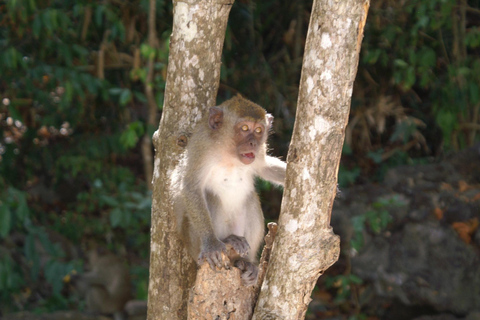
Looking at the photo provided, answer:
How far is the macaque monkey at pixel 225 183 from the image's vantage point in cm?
382

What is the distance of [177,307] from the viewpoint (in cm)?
376

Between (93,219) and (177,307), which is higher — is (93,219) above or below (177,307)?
below

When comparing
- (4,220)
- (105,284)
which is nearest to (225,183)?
(4,220)

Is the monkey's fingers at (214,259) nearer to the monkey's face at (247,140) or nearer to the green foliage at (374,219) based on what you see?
the monkey's face at (247,140)

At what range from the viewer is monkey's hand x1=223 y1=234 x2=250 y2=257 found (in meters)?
3.94

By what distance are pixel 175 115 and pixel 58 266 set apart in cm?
345

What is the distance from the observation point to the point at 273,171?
4324 mm

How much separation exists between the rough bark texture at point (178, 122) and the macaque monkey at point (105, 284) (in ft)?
12.8

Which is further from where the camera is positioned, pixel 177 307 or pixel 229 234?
pixel 229 234

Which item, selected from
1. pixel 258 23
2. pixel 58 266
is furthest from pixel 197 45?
pixel 258 23

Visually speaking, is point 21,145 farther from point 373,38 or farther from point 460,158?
point 460,158

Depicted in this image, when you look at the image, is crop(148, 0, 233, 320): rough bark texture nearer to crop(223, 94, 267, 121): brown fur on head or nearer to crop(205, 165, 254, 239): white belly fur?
crop(223, 94, 267, 121): brown fur on head

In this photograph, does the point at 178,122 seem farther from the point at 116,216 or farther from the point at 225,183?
the point at 116,216

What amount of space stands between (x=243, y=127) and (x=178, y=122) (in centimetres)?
47
